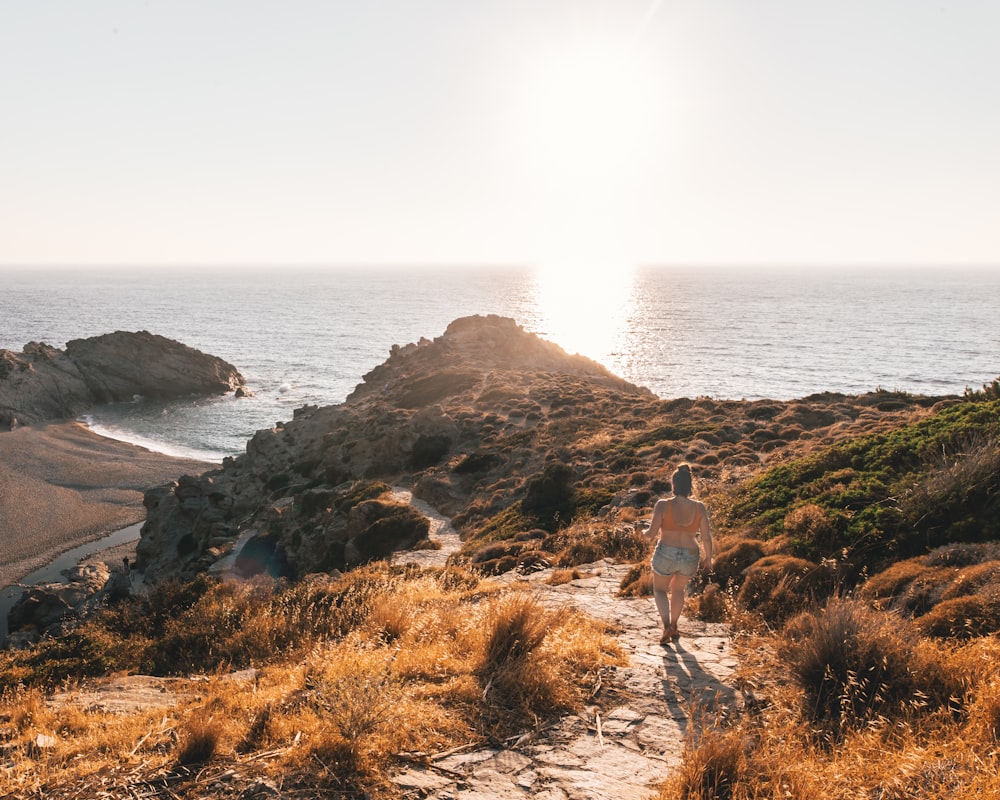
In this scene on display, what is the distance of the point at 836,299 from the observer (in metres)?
187

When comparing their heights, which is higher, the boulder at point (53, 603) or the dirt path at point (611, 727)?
the dirt path at point (611, 727)

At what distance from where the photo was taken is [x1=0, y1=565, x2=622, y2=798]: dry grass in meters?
4.55

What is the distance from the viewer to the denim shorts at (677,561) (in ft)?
24.5

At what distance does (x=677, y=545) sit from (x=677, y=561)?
0.65 ft

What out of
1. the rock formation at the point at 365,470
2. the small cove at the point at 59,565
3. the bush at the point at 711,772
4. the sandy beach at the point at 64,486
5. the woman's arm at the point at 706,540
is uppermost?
the woman's arm at the point at 706,540

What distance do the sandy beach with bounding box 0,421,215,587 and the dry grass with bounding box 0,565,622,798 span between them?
34935 mm

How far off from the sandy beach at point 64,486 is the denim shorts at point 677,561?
38.1m

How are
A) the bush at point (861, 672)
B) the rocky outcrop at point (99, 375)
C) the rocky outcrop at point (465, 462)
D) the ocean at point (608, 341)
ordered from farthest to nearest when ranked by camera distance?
the ocean at point (608, 341) → the rocky outcrop at point (99, 375) → the rocky outcrop at point (465, 462) → the bush at point (861, 672)

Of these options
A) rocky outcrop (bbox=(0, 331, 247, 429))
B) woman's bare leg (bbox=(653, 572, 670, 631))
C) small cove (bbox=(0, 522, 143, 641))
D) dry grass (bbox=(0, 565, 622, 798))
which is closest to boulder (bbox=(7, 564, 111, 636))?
small cove (bbox=(0, 522, 143, 641))

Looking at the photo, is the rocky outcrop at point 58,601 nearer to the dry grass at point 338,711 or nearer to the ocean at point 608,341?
the dry grass at point 338,711

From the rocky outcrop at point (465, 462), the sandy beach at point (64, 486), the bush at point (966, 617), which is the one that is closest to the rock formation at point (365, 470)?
the rocky outcrop at point (465, 462)

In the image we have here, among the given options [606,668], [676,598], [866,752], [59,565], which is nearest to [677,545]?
[676,598]

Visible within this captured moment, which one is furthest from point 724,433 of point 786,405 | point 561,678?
point 561,678

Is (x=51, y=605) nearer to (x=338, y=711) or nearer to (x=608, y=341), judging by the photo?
(x=338, y=711)
